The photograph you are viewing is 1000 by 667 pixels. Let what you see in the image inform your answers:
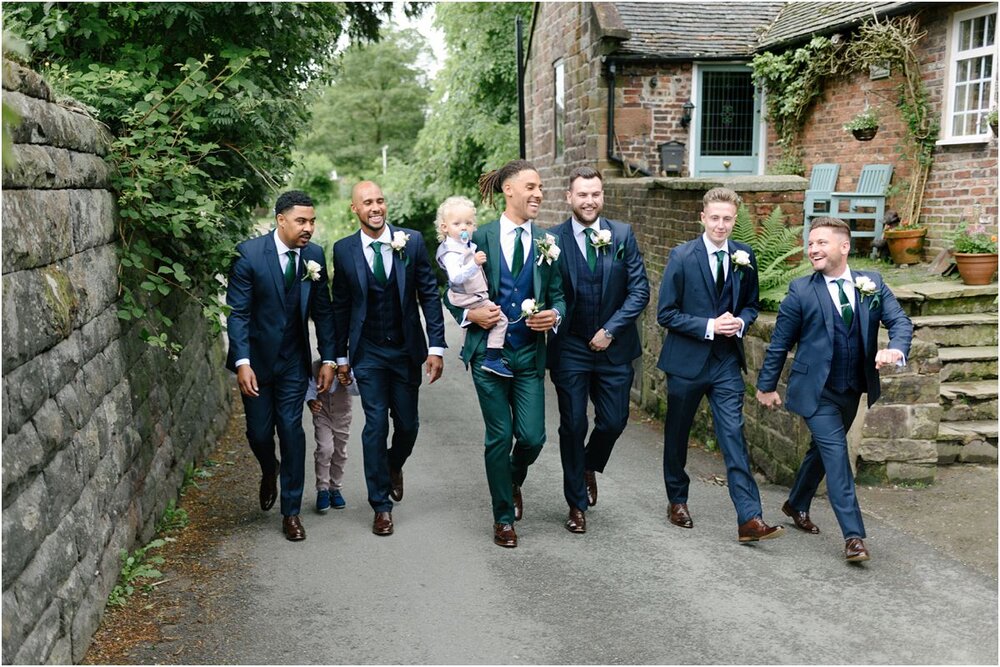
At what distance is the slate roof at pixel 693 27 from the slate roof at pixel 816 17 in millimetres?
348

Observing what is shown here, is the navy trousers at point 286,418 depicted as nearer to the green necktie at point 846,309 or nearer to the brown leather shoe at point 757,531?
the brown leather shoe at point 757,531

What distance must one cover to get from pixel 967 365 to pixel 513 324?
17.1ft

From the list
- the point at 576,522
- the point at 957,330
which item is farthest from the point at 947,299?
the point at 576,522

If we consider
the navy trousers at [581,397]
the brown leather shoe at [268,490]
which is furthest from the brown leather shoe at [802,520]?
the brown leather shoe at [268,490]

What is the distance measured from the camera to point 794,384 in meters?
6.05

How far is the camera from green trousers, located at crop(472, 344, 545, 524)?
6.00 meters

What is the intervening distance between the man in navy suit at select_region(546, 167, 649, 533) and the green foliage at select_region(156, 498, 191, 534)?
2.53m

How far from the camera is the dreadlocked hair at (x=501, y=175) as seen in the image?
5.98 metres

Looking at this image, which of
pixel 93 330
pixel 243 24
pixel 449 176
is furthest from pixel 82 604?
pixel 449 176

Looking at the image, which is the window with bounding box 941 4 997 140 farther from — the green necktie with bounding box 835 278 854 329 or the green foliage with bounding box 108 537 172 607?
the green foliage with bounding box 108 537 172 607

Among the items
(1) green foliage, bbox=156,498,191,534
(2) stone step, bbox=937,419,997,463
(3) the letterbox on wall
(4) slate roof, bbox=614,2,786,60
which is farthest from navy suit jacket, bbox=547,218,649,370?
(3) the letterbox on wall

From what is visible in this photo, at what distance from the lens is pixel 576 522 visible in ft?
20.9

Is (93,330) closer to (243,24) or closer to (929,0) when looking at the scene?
(243,24)

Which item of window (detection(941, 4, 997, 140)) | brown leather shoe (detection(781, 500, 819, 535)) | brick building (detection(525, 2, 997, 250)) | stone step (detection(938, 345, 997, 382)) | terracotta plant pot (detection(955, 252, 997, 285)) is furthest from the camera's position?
brick building (detection(525, 2, 997, 250))
